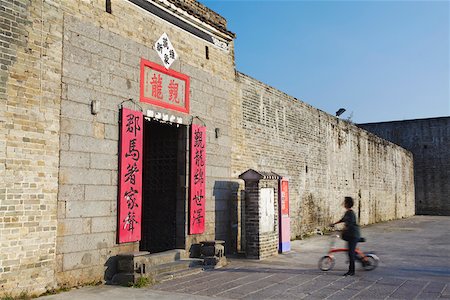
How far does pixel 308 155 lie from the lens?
15.2m

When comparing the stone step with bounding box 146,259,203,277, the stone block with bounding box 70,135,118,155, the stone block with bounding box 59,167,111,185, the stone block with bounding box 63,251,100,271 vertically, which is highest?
the stone block with bounding box 70,135,118,155

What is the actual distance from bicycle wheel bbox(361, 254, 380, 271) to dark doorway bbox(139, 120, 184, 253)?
12.6 ft

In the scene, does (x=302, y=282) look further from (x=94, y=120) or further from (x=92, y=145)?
(x=94, y=120)

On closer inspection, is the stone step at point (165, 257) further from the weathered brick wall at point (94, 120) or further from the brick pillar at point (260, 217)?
the brick pillar at point (260, 217)

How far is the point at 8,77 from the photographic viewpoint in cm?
Answer: 579

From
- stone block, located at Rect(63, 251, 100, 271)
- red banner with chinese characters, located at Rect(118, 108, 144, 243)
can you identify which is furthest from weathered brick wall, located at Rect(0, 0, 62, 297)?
red banner with chinese characters, located at Rect(118, 108, 144, 243)

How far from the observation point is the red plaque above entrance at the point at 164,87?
820cm

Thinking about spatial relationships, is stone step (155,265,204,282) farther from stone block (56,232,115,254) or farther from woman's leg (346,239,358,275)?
woman's leg (346,239,358,275)

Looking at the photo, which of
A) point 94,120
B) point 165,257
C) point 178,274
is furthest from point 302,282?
point 94,120

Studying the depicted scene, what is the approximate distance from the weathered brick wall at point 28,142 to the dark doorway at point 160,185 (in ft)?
10.6

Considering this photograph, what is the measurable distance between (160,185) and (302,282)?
13.3ft

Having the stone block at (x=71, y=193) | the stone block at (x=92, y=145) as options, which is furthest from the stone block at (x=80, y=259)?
the stone block at (x=92, y=145)

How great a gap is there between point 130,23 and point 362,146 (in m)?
15.6

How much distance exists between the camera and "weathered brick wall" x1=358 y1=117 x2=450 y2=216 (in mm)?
30656
